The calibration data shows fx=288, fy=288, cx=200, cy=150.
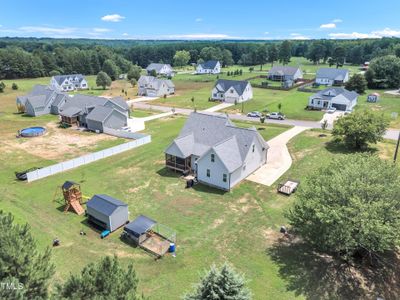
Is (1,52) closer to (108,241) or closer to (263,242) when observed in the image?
(108,241)

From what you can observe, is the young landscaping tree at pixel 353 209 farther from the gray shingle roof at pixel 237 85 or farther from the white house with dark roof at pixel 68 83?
the white house with dark roof at pixel 68 83

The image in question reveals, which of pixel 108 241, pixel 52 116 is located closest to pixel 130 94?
pixel 52 116

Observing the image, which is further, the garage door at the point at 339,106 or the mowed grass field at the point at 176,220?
the garage door at the point at 339,106

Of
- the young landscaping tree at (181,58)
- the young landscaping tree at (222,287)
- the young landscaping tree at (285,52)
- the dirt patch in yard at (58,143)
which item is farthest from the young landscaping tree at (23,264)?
the young landscaping tree at (285,52)

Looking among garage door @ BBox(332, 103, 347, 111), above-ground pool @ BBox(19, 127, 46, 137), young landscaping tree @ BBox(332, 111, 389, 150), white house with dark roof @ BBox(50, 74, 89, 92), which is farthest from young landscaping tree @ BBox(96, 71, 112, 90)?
young landscaping tree @ BBox(332, 111, 389, 150)

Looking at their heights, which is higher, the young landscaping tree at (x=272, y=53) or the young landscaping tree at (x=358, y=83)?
the young landscaping tree at (x=272, y=53)

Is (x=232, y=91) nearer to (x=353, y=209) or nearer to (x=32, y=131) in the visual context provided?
(x=32, y=131)

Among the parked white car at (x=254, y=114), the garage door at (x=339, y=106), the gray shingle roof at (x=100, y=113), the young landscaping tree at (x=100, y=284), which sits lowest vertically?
the parked white car at (x=254, y=114)

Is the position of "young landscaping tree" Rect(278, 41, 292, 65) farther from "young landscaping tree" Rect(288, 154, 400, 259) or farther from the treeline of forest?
"young landscaping tree" Rect(288, 154, 400, 259)
